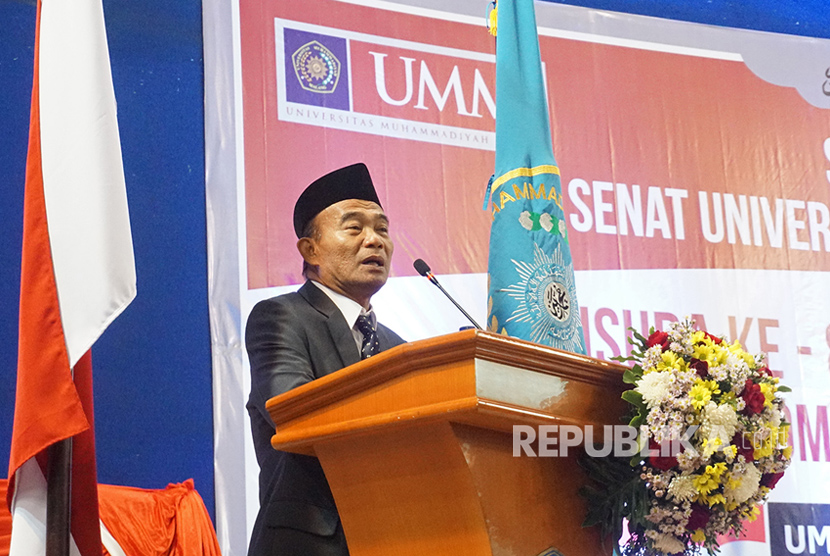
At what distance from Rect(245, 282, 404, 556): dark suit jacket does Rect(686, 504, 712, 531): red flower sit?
1.88 feet

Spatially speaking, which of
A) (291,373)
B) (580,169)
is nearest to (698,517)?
(291,373)

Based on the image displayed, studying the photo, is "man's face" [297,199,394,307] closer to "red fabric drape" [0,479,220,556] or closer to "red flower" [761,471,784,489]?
"red flower" [761,471,784,489]

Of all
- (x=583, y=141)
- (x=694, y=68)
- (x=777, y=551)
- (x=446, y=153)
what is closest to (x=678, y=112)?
(x=694, y=68)

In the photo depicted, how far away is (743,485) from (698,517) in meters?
0.09

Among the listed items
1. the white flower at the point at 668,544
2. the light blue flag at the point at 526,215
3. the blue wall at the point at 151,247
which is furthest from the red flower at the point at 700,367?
the blue wall at the point at 151,247

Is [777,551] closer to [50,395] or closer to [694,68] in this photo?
[694,68]

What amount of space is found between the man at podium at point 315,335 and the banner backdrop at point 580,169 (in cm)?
143

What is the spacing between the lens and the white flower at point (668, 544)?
143 cm

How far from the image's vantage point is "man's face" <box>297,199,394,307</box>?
212 cm

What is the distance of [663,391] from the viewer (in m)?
1.43

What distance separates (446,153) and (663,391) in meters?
2.71

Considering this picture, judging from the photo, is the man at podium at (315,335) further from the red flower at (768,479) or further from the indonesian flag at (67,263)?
the red flower at (768,479)

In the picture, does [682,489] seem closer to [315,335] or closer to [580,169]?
[315,335]

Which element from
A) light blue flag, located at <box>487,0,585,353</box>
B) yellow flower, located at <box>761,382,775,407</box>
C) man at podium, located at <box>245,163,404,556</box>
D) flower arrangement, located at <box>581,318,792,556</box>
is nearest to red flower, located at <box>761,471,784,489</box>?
flower arrangement, located at <box>581,318,792,556</box>
